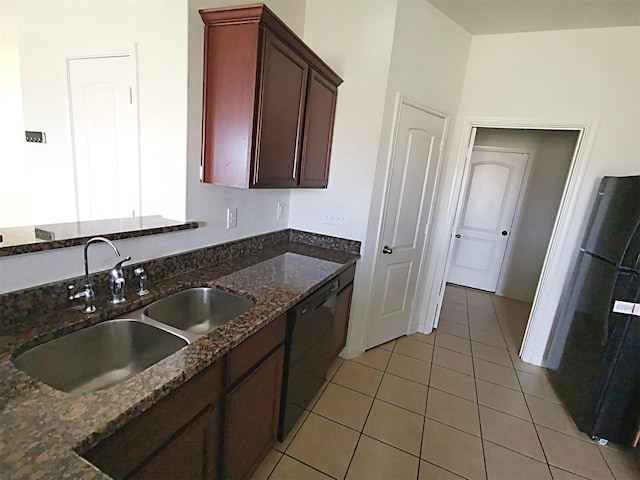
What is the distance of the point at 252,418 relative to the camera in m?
1.42

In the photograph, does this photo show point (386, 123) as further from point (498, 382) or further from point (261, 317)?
point (498, 382)

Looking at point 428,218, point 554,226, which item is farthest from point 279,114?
point 554,226

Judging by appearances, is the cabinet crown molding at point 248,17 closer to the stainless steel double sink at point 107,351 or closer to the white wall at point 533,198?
the stainless steel double sink at point 107,351

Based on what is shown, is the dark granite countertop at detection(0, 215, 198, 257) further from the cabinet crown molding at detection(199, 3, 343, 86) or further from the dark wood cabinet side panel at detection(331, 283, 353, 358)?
the dark wood cabinet side panel at detection(331, 283, 353, 358)

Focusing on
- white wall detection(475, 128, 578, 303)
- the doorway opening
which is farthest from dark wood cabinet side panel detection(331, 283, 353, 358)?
white wall detection(475, 128, 578, 303)

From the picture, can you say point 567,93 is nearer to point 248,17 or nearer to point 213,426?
point 248,17

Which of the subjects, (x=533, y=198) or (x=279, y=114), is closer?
(x=279, y=114)

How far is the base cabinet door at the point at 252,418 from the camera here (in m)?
1.27

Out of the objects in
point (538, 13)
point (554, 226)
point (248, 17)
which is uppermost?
point (538, 13)

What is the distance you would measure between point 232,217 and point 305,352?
0.98m

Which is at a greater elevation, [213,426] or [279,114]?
[279,114]

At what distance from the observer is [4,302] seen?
1.06 metres

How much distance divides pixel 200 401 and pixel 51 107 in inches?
89.0

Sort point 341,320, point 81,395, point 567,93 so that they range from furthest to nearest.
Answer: point 567,93 → point 341,320 → point 81,395
